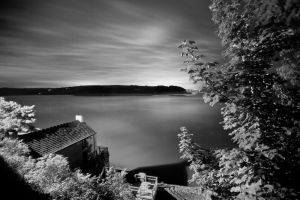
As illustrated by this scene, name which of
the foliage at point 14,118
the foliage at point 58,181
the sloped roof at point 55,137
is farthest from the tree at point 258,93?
the sloped roof at point 55,137

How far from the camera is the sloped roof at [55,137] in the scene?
69.3 ft

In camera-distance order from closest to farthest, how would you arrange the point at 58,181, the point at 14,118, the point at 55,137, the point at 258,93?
the point at 258,93 → the point at 58,181 → the point at 14,118 → the point at 55,137

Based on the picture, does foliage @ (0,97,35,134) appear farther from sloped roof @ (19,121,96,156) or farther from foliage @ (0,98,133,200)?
sloped roof @ (19,121,96,156)

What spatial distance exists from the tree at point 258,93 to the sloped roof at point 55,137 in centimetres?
2060

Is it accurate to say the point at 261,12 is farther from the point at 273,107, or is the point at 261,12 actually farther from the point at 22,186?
the point at 22,186

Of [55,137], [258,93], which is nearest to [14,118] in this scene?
[55,137]

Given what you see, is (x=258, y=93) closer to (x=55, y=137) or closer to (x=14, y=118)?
(x=14, y=118)

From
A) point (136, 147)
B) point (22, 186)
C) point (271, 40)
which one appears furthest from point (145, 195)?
point (136, 147)

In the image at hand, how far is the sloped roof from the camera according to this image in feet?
69.3

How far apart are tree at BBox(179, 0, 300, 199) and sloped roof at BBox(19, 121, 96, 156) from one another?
2060 cm

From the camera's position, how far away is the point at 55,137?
78.5ft

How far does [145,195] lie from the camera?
821 inches

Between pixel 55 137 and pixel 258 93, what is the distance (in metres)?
24.5

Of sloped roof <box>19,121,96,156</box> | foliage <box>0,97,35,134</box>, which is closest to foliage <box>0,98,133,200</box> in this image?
foliage <box>0,97,35,134</box>
